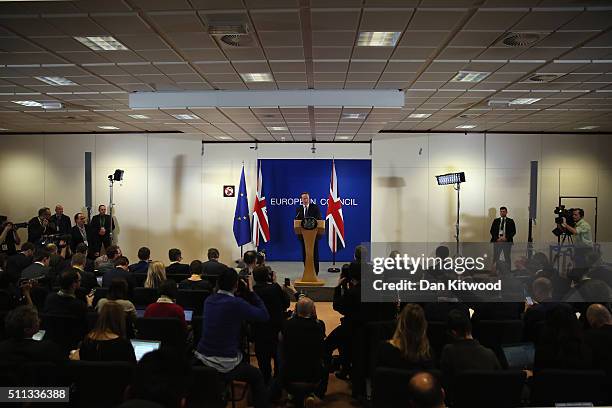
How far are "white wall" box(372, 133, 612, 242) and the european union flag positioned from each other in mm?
3903

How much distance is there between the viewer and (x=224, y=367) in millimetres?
3598

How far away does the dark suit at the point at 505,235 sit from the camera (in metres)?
11.2

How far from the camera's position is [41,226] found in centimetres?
1010

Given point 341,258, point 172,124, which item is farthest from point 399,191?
point 172,124

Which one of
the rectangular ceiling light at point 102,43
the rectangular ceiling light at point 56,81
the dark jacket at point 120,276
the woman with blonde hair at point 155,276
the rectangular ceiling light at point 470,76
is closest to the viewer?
the rectangular ceiling light at point 102,43

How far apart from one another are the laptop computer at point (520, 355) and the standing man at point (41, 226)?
31.5 feet

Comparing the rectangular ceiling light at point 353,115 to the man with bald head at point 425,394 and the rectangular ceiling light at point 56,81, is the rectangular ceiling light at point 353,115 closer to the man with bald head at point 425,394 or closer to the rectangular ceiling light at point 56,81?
the rectangular ceiling light at point 56,81

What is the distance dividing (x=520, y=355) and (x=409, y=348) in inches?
40.9

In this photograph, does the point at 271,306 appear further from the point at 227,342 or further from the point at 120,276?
the point at 120,276

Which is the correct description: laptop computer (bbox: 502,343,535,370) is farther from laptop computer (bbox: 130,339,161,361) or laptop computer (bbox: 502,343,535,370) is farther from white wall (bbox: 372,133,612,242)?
white wall (bbox: 372,133,612,242)

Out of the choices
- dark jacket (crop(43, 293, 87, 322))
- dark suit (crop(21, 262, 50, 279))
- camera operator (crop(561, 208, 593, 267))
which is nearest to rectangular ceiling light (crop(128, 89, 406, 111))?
dark suit (crop(21, 262, 50, 279))

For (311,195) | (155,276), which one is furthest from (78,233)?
(155,276)

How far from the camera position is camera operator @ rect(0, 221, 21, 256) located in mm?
9703

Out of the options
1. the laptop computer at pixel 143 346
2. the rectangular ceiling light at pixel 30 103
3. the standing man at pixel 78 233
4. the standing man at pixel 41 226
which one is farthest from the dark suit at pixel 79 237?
the laptop computer at pixel 143 346
